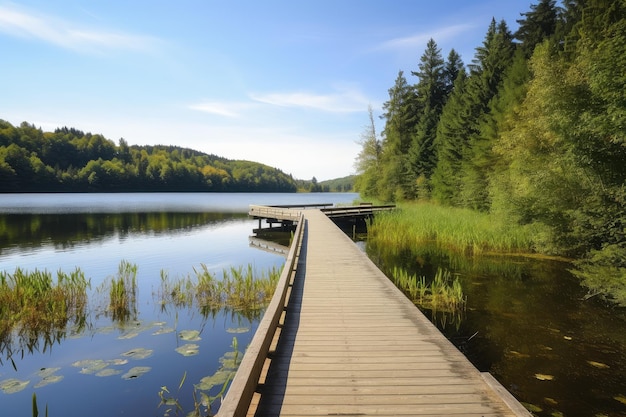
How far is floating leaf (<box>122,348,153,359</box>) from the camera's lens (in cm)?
695

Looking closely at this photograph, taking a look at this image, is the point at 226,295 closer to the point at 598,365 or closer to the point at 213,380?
the point at 213,380

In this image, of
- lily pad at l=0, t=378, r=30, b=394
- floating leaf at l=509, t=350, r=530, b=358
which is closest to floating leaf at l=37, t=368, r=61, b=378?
lily pad at l=0, t=378, r=30, b=394

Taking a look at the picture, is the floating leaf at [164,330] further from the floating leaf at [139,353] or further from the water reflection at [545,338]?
the water reflection at [545,338]

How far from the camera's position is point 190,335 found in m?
8.01

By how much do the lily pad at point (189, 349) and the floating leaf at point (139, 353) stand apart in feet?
1.87

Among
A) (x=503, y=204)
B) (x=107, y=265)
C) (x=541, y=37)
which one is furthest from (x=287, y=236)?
(x=541, y=37)

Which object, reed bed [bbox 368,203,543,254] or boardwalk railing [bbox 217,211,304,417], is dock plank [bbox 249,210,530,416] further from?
reed bed [bbox 368,203,543,254]

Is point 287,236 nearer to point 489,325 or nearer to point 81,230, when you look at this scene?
point 81,230

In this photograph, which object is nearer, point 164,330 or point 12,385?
point 12,385

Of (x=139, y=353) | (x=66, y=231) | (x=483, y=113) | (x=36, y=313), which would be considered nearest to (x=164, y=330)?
(x=139, y=353)

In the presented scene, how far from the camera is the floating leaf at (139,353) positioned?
6954 mm

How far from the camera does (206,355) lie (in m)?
7.04

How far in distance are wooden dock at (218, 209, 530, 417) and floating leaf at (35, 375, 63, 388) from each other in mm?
4253

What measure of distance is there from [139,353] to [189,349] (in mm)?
973
